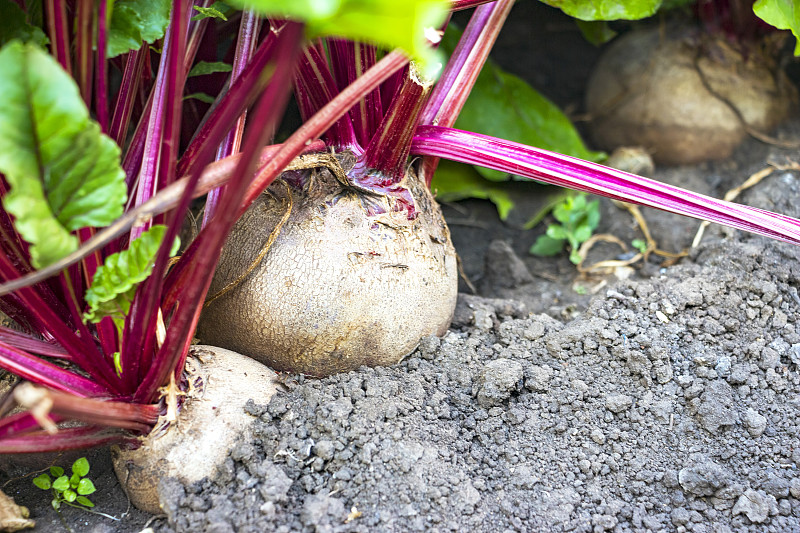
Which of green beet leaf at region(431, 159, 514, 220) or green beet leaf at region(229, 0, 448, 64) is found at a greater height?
green beet leaf at region(229, 0, 448, 64)

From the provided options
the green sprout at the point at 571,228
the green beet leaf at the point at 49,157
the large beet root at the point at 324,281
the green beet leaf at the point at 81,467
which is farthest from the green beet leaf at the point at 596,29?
the green beet leaf at the point at 81,467

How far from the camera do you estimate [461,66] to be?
1.64 m

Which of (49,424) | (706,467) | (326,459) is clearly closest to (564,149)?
(706,467)

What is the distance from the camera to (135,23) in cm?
117

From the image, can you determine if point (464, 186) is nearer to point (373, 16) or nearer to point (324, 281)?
point (324, 281)

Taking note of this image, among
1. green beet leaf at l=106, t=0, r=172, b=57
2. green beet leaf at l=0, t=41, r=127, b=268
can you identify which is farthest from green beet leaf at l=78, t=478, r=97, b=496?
green beet leaf at l=106, t=0, r=172, b=57

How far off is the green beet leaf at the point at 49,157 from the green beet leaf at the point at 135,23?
25 centimetres

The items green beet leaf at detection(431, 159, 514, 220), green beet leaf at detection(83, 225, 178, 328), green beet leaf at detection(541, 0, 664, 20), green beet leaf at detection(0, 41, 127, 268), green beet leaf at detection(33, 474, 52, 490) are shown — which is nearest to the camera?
green beet leaf at detection(0, 41, 127, 268)

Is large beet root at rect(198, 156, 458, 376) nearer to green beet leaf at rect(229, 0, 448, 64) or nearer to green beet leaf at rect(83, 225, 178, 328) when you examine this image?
green beet leaf at rect(83, 225, 178, 328)

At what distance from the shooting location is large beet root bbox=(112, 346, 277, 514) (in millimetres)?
1199

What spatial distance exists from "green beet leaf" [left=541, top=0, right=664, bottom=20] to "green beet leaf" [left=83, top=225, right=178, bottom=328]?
1.32 meters

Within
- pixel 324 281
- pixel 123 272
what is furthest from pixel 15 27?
pixel 324 281

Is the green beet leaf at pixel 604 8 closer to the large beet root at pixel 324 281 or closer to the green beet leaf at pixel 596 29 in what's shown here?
the green beet leaf at pixel 596 29

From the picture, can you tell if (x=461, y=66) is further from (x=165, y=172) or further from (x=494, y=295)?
(x=165, y=172)
